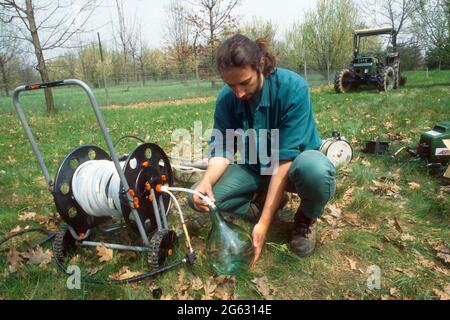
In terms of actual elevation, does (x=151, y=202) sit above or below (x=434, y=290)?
above

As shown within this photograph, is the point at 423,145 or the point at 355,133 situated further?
the point at 355,133

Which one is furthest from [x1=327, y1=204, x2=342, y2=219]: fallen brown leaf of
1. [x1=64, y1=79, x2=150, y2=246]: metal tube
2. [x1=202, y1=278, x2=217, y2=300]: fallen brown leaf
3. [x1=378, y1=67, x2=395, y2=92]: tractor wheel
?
[x1=378, y1=67, x2=395, y2=92]: tractor wheel

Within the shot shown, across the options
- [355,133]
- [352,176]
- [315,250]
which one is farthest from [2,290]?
[355,133]

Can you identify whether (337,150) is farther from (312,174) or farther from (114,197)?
(114,197)

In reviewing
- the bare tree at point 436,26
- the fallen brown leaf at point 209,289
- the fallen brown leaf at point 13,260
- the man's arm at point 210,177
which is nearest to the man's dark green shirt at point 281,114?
the man's arm at point 210,177

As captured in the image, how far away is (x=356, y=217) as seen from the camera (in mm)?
3148

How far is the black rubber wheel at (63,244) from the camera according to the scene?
8.25 feet

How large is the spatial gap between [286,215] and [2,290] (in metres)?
2.21

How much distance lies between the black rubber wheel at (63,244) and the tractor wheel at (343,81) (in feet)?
41.7

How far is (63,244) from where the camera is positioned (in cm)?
255

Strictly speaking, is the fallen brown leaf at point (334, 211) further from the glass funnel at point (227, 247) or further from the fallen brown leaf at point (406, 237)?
the glass funnel at point (227, 247)

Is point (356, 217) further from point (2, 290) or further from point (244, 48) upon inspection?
point (2, 290)

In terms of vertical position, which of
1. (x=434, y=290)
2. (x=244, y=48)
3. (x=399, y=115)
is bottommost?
(x=434, y=290)

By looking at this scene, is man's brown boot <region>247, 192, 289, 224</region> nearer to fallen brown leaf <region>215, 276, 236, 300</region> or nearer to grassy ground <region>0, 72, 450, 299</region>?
grassy ground <region>0, 72, 450, 299</region>
